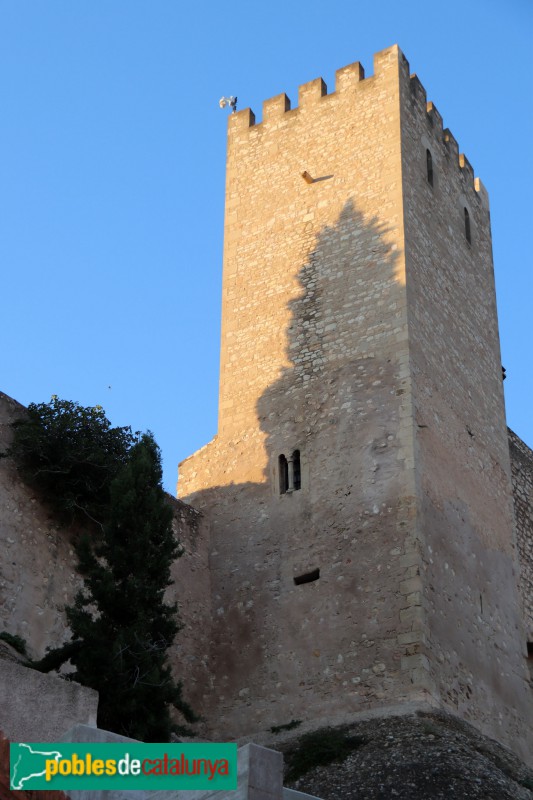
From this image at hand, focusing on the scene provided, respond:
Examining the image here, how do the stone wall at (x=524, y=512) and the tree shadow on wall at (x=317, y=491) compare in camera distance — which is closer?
the tree shadow on wall at (x=317, y=491)

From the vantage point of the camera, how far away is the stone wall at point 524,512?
21109 millimetres

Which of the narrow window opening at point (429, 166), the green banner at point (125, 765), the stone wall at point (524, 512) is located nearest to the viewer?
the green banner at point (125, 765)

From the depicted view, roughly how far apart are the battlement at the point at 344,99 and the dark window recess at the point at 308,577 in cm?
833

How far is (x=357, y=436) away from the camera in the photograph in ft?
60.7

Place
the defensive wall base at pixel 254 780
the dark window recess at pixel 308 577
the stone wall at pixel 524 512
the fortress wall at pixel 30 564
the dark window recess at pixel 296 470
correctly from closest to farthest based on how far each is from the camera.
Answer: the defensive wall base at pixel 254 780
the fortress wall at pixel 30 564
the dark window recess at pixel 308 577
the dark window recess at pixel 296 470
the stone wall at pixel 524 512

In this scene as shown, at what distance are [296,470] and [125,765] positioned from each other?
389 inches

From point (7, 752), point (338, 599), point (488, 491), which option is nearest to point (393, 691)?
point (338, 599)

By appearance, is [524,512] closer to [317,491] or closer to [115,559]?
[317,491]

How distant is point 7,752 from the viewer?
8.65 m

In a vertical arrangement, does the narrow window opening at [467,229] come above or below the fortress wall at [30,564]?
above

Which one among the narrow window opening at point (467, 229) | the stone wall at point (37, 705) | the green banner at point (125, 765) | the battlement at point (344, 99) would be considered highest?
the battlement at point (344, 99)

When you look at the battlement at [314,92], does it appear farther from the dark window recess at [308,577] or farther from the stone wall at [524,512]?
the dark window recess at [308,577]

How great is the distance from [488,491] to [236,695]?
515 cm

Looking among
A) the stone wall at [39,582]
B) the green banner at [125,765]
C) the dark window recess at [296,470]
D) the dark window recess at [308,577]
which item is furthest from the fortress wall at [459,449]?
the green banner at [125,765]
